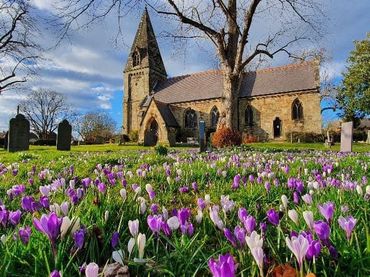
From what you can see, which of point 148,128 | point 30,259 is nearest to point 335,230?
point 30,259

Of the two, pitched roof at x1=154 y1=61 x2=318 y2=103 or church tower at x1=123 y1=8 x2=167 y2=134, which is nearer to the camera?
pitched roof at x1=154 y1=61 x2=318 y2=103

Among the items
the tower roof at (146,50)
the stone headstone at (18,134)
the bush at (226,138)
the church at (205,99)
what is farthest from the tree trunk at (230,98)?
the tower roof at (146,50)

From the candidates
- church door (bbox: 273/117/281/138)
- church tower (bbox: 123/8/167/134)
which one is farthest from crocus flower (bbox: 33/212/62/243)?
church tower (bbox: 123/8/167/134)

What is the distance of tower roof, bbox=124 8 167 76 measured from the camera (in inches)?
2175

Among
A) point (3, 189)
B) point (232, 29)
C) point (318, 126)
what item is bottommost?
point (3, 189)

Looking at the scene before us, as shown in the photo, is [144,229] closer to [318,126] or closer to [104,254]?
[104,254]

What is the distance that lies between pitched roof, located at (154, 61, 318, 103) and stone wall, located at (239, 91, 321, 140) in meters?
0.90

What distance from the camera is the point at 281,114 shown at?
45.5m

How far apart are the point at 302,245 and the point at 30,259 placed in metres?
1.20

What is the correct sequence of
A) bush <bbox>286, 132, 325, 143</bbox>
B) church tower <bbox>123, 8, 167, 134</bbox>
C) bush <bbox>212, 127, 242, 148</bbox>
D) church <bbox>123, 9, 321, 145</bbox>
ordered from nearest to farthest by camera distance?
bush <bbox>212, 127, 242, 148</bbox>, bush <bbox>286, 132, 325, 143</bbox>, church <bbox>123, 9, 321, 145</bbox>, church tower <bbox>123, 8, 167, 134</bbox>

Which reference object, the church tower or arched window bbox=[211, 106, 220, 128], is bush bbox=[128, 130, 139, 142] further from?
arched window bbox=[211, 106, 220, 128]

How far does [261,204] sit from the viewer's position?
318 centimetres

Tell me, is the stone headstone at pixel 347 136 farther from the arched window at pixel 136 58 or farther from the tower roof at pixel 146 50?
the arched window at pixel 136 58

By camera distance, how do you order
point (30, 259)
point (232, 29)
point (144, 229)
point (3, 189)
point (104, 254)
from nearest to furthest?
point (30, 259)
point (104, 254)
point (144, 229)
point (3, 189)
point (232, 29)
